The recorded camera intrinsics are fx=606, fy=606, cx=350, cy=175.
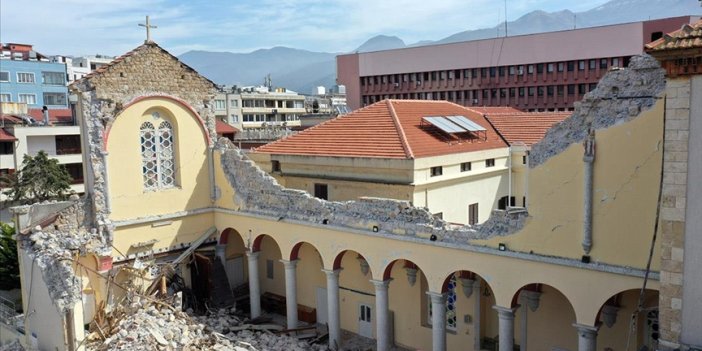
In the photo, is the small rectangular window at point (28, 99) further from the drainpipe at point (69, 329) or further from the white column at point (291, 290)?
the drainpipe at point (69, 329)

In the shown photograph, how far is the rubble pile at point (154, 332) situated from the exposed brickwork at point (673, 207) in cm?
1282

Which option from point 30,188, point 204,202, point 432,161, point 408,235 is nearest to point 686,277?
point 408,235

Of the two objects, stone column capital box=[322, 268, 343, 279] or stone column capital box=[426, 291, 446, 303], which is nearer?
stone column capital box=[426, 291, 446, 303]

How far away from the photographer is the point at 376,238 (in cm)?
1945

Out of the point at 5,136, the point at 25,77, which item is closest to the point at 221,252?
the point at 5,136

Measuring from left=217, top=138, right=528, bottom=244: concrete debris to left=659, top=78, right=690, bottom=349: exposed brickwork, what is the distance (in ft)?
13.9

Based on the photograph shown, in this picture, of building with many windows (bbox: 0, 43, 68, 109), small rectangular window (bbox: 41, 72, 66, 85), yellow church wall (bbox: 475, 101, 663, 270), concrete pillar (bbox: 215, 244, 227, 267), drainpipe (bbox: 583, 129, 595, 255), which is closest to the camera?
yellow church wall (bbox: 475, 101, 663, 270)

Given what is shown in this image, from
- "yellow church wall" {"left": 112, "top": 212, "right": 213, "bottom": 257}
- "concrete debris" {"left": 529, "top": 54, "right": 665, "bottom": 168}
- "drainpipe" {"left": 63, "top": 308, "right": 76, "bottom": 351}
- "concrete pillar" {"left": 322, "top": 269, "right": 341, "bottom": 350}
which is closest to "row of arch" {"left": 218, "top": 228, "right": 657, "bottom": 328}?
"concrete pillar" {"left": 322, "top": 269, "right": 341, "bottom": 350}

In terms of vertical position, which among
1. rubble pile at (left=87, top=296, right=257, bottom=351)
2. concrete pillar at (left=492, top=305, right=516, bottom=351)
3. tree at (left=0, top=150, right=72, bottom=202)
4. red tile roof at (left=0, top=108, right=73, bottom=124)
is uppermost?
red tile roof at (left=0, top=108, right=73, bottom=124)

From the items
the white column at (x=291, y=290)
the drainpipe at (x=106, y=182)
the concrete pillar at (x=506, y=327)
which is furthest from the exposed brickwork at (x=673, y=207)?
the drainpipe at (x=106, y=182)

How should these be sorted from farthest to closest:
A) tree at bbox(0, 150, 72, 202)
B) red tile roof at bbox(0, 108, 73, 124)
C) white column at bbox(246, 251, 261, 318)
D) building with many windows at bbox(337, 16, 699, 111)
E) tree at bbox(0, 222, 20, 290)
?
building with many windows at bbox(337, 16, 699, 111) < red tile roof at bbox(0, 108, 73, 124) < tree at bbox(0, 150, 72, 202) < tree at bbox(0, 222, 20, 290) < white column at bbox(246, 251, 261, 318)

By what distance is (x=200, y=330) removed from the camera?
20969mm

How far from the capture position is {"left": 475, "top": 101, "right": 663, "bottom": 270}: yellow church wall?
13852 mm

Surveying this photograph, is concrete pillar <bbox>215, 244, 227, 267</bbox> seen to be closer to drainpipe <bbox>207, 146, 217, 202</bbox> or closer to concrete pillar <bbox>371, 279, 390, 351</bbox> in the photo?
drainpipe <bbox>207, 146, 217, 202</bbox>
